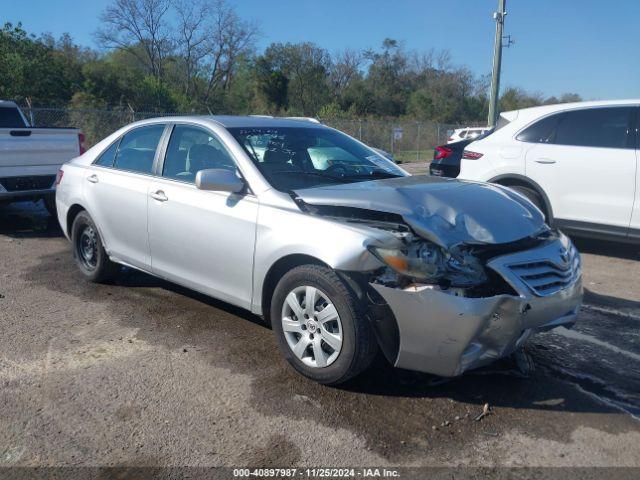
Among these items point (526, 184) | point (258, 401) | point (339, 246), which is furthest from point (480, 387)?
point (526, 184)

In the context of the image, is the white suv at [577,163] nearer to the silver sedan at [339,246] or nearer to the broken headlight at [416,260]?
the silver sedan at [339,246]

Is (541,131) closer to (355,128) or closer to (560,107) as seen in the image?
(560,107)

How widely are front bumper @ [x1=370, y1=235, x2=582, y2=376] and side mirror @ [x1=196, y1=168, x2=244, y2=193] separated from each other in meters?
1.33

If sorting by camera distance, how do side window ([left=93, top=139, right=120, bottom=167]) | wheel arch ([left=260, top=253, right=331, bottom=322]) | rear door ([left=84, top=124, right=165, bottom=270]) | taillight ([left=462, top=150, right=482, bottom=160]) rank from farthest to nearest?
taillight ([left=462, top=150, right=482, bottom=160]), side window ([left=93, top=139, right=120, bottom=167]), rear door ([left=84, top=124, right=165, bottom=270]), wheel arch ([left=260, top=253, right=331, bottom=322])

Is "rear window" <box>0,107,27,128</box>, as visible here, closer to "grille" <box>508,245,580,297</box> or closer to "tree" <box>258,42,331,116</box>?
"grille" <box>508,245,580,297</box>

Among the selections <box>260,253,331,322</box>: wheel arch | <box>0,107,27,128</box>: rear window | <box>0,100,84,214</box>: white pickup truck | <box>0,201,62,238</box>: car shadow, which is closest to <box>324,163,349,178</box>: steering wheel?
<box>260,253,331,322</box>: wheel arch

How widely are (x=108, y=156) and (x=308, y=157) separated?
211cm

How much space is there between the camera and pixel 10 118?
9.88 metres

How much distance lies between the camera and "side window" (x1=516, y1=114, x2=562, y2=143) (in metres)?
7.23

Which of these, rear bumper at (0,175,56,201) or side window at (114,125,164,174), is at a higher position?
side window at (114,125,164,174)

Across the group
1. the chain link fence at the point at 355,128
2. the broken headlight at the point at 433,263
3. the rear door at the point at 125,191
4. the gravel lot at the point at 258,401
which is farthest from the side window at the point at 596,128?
the chain link fence at the point at 355,128

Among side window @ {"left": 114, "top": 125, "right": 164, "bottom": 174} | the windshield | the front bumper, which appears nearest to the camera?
the front bumper

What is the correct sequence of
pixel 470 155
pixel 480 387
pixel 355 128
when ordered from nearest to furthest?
pixel 480 387, pixel 470 155, pixel 355 128

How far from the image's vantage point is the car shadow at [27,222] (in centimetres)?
850
